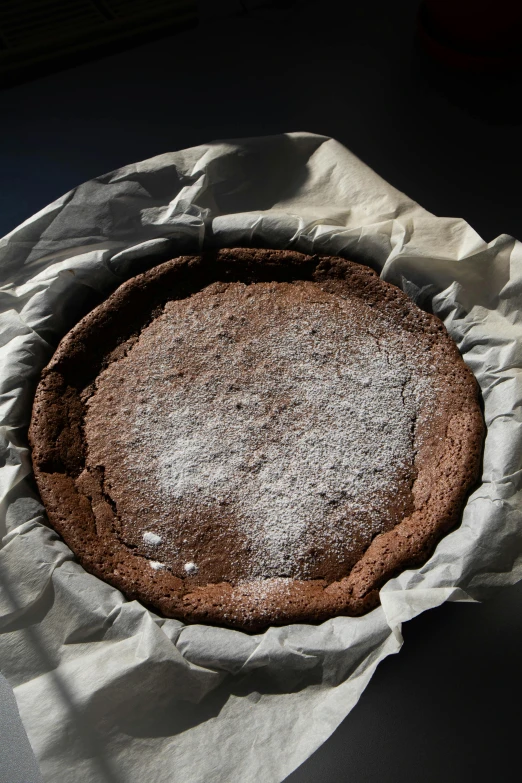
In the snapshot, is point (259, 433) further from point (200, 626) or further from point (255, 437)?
point (200, 626)

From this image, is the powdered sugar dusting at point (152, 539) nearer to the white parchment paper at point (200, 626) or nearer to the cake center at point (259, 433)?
the cake center at point (259, 433)

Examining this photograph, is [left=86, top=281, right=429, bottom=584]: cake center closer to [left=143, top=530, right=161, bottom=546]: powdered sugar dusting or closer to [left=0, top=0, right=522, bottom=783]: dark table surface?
[left=143, top=530, right=161, bottom=546]: powdered sugar dusting

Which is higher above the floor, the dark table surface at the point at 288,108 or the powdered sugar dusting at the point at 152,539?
the dark table surface at the point at 288,108

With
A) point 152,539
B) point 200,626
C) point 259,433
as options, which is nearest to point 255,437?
point 259,433

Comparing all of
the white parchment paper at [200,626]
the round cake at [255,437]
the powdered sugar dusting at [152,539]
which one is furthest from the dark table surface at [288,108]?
the powdered sugar dusting at [152,539]

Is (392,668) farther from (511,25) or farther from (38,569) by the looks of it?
(511,25)

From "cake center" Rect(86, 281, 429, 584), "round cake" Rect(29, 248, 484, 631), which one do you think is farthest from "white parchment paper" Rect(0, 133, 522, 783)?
"cake center" Rect(86, 281, 429, 584)
